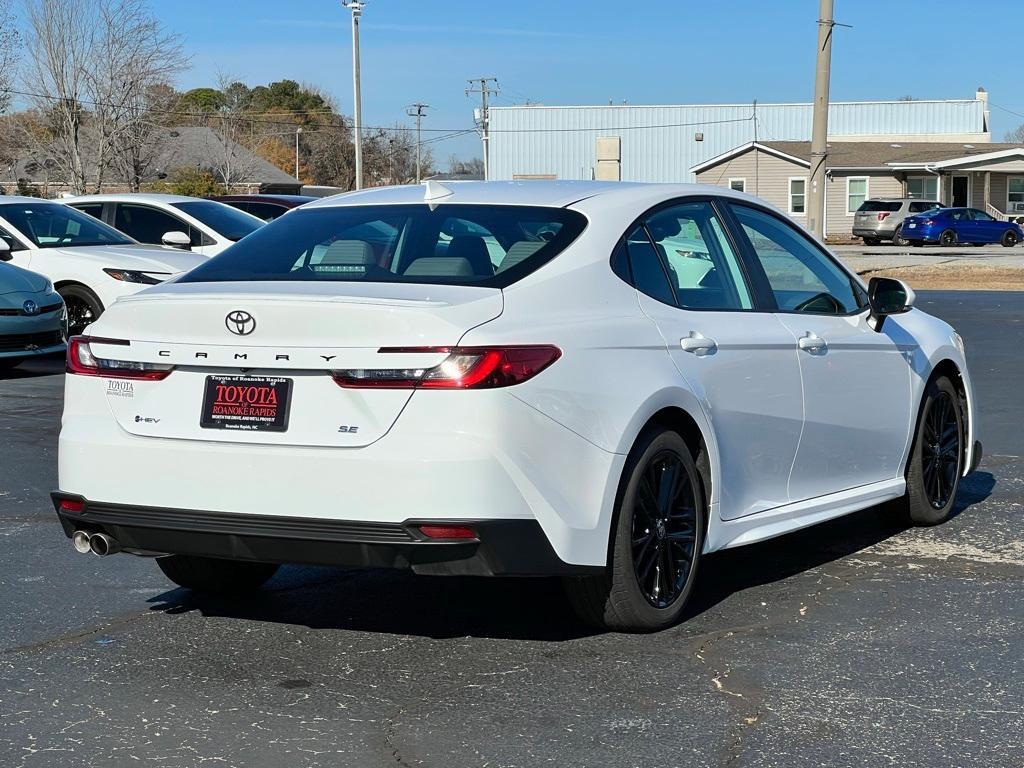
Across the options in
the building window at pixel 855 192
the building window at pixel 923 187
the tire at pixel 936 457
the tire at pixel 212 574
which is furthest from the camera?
the building window at pixel 855 192

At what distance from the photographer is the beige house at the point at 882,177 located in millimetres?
61562

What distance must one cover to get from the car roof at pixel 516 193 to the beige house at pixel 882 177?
56.8 meters

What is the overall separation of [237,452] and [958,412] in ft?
13.6

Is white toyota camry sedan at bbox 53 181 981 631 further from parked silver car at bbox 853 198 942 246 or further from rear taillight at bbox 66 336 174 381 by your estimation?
parked silver car at bbox 853 198 942 246

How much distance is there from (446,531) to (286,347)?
75 cm

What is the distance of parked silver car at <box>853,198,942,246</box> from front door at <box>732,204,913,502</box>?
47.2 metres

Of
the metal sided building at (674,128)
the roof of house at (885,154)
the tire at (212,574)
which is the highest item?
the metal sided building at (674,128)

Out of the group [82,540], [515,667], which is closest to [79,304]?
[82,540]

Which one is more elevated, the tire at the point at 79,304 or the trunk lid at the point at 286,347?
the trunk lid at the point at 286,347

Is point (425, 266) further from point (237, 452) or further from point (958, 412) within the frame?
point (958, 412)

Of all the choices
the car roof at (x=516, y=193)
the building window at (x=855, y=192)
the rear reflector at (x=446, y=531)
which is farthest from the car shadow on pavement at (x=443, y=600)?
the building window at (x=855, y=192)

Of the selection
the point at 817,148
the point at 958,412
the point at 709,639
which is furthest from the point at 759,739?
the point at 817,148

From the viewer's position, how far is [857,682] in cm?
476

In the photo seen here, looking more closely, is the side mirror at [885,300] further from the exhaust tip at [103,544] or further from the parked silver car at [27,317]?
the parked silver car at [27,317]
